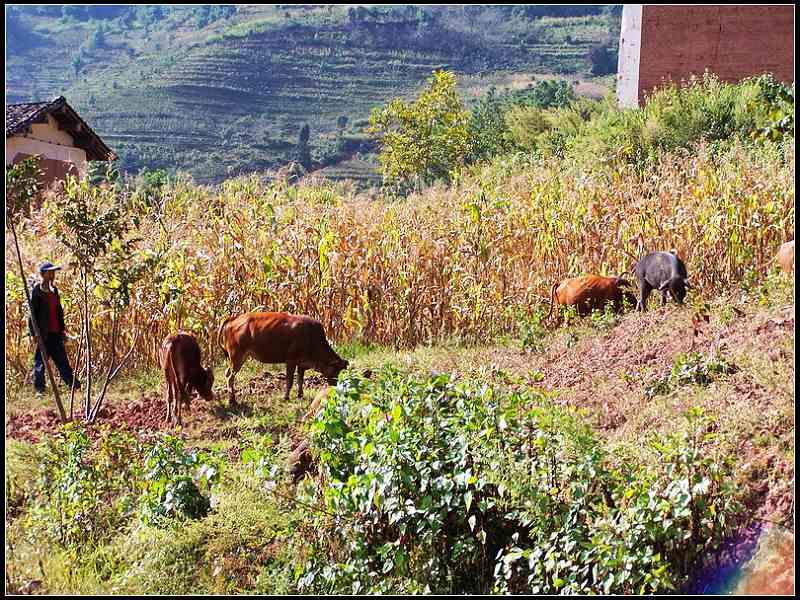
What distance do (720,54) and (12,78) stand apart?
74.8 metres

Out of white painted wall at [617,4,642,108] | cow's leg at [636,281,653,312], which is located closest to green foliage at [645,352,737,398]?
cow's leg at [636,281,653,312]

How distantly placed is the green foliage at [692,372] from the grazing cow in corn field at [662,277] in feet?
8.47

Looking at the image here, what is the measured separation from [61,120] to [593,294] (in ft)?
55.9

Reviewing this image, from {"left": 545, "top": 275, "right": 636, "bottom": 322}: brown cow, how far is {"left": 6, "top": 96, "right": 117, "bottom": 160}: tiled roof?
1266 cm

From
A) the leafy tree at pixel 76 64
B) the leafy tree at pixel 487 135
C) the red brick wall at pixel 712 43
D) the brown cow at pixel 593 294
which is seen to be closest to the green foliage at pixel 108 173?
the brown cow at pixel 593 294

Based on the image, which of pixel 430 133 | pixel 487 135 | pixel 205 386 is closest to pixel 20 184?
pixel 205 386

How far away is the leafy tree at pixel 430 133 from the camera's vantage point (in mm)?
41444

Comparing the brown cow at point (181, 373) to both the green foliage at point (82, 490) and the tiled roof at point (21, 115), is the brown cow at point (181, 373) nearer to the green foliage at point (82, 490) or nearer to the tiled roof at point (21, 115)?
the green foliage at point (82, 490)

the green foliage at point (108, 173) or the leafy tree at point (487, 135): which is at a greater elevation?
the green foliage at point (108, 173)

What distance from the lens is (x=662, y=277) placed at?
33.4 feet

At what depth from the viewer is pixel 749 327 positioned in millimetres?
8148

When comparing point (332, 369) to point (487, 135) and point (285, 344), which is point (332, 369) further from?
point (487, 135)

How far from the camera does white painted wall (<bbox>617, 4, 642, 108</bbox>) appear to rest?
38938 millimetres

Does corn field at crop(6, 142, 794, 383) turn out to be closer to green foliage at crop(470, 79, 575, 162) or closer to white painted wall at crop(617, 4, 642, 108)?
green foliage at crop(470, 79, 575, 162)
